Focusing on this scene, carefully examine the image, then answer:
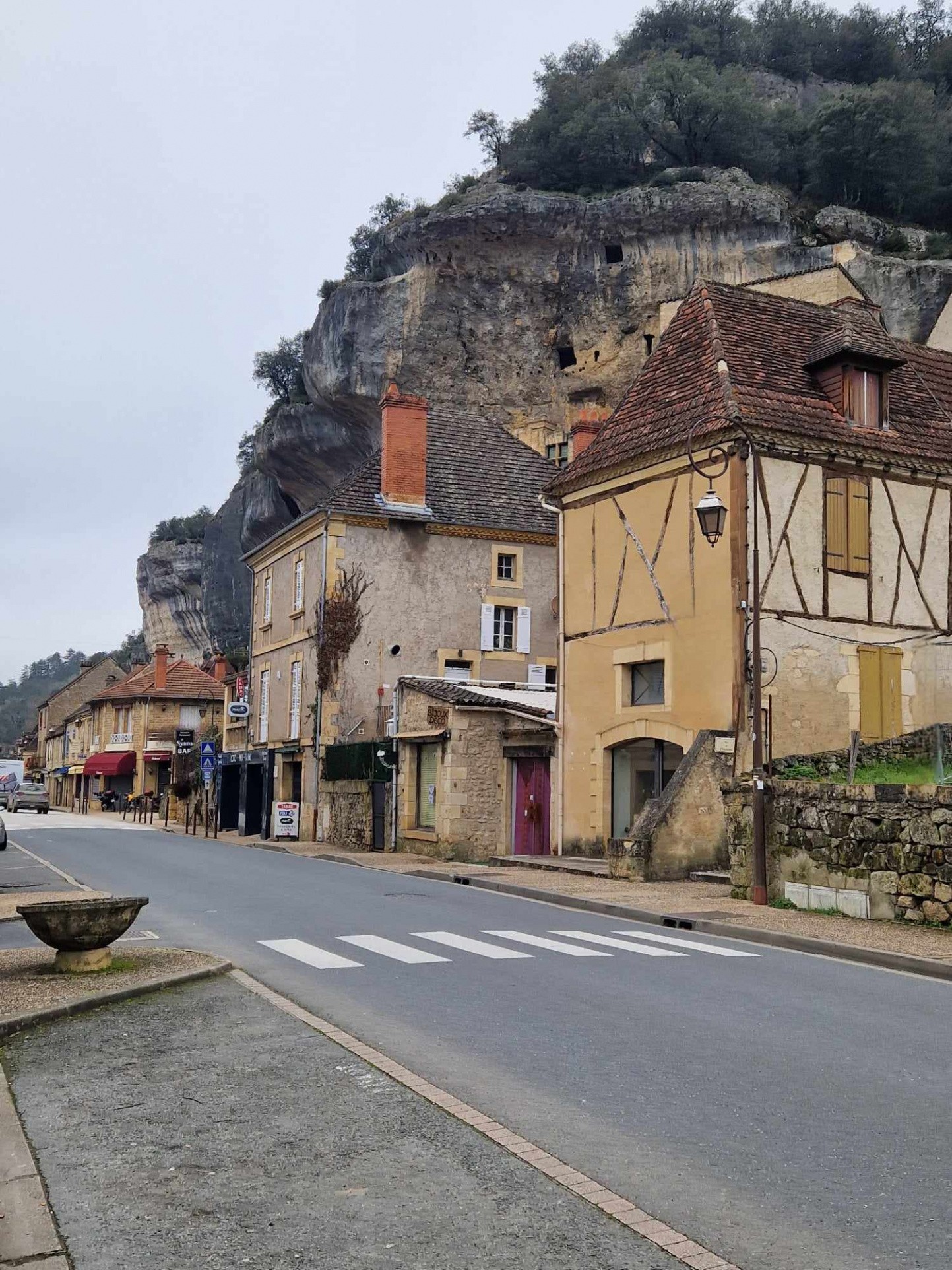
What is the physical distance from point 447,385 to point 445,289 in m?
4.02

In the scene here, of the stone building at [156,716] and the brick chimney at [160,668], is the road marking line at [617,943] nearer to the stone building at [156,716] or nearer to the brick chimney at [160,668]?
the stone building at [156,716]

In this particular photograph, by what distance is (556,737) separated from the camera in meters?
22.5

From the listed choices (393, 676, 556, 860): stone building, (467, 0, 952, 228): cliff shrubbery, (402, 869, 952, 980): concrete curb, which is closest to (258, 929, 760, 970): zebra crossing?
(402, 869, 952, 980): concrete curb

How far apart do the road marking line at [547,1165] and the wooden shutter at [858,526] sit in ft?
48.8

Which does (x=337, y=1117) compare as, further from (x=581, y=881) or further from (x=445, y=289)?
(x=445, y=289)

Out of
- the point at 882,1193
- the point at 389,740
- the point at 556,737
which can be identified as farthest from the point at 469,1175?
the point at 389,740

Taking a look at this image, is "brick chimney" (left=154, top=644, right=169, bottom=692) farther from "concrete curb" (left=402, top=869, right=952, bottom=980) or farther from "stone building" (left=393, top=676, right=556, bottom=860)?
"concrete curb" (left=402, top=869, right=952, bottom=980)

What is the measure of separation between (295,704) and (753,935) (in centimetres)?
2189

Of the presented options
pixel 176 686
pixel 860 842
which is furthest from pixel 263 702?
pixel 860 842

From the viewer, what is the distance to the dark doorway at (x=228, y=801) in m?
38.9

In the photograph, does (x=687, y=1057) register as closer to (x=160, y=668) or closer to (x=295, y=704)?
(x=295, y=704)

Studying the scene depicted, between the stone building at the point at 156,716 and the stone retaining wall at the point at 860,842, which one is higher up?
the stone building at the point at 156,716

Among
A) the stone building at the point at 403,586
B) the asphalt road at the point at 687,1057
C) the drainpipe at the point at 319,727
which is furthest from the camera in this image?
the stone building at the point at 403,586

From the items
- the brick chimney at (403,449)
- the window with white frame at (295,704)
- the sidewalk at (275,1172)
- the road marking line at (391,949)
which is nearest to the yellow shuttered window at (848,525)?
the road marking line at (391,949)
